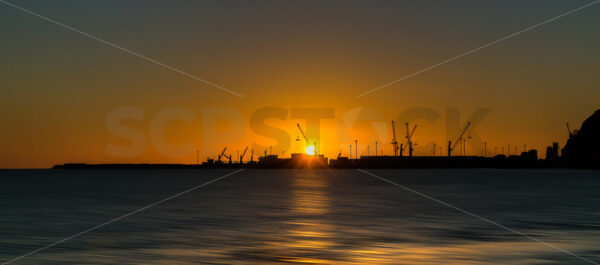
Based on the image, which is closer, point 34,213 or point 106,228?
point 106,228

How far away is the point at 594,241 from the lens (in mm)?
28406

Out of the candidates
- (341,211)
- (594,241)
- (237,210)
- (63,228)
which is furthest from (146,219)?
(594,241)

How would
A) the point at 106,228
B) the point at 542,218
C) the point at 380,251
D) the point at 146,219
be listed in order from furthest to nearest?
1. the point at 542,218
2. the point at 146,219
3. the point at 106,228
4. the point at 380,251

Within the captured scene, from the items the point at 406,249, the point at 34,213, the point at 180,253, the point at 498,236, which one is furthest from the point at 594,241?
the point at 34,213

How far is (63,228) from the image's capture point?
3481 cm

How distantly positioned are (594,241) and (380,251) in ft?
29.7

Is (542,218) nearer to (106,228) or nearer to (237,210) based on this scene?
(237,210)

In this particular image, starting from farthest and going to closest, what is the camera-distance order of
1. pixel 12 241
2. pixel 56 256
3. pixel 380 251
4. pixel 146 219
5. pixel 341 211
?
pixel 341 211
pixel 146 219
pixel 12 241
pixel 380 251
pixel 56 256

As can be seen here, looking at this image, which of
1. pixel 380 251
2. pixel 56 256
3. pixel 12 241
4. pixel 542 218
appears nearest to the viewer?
pixel 56 256

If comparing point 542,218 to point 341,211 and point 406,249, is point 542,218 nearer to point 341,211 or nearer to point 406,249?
point 341,211

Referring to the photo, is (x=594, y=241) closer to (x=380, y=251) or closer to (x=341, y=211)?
(x=380, y=251)

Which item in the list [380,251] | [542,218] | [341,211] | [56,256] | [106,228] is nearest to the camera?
[56,256]

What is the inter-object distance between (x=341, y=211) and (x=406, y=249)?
18274 millimetres

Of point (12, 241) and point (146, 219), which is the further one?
point (146, 219)
